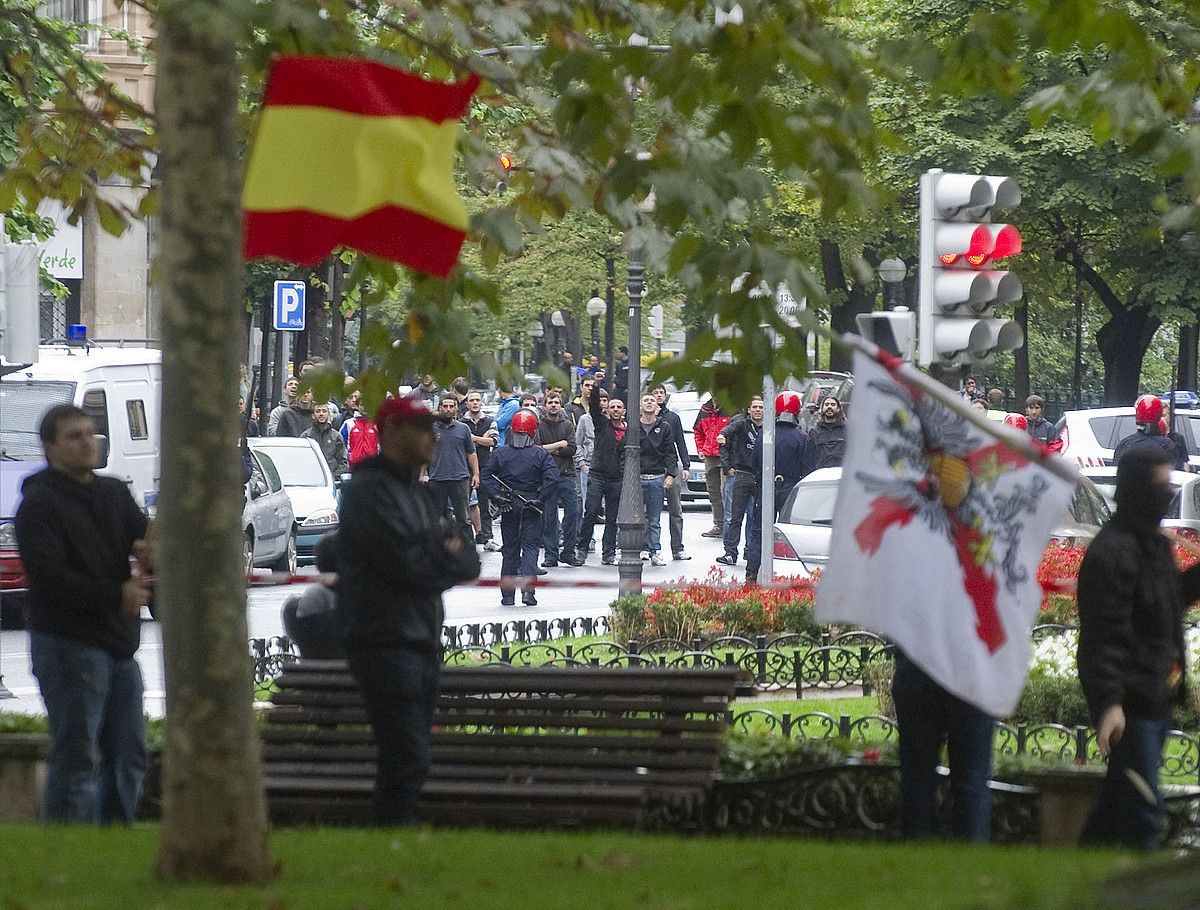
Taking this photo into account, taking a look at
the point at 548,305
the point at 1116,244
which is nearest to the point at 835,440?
the point at 1116,244

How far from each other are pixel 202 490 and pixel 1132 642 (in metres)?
3.14

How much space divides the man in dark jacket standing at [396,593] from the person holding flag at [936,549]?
4.34ft

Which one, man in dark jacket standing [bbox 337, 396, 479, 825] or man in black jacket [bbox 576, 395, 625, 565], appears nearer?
man in dark jacket standing [bbox 337, 396, 479, 825]

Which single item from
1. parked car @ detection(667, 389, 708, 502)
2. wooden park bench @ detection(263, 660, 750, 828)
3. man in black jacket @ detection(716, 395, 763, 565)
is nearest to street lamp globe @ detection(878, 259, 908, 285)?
parked car @ detection(667, 389, 708, 502)

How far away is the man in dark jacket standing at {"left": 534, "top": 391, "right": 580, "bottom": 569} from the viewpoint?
80.1ft

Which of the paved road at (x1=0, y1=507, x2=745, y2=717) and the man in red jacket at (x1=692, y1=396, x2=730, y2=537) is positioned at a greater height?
the man in red jacket at (x1=692, y1=396, x2=730, y2=537)

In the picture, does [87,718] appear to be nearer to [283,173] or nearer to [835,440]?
[283,173]

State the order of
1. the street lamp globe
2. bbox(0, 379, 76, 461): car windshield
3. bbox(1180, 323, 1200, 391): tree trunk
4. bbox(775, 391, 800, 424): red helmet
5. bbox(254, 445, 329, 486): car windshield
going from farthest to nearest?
bbox(1180, 323, 1200, 391): tree trunk, the street lamp globe, bbox(254, 445, 329, 486): car windshield, bbox(775, 391, 800, 424): red helmet, bbox(0, 379, 76, 461): car windshield

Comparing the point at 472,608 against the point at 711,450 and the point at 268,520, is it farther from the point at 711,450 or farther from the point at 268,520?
the point at 711,450

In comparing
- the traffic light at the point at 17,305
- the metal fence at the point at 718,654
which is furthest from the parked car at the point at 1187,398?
the traffic light at the point at 17,305

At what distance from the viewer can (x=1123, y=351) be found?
47812mm

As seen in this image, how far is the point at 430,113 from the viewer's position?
22.9 feet

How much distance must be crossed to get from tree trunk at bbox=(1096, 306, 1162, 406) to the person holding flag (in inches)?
1626

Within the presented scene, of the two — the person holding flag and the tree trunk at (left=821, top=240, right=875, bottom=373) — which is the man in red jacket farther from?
the tree trunk at (left=821, top=240, right=875, bottom=373)
